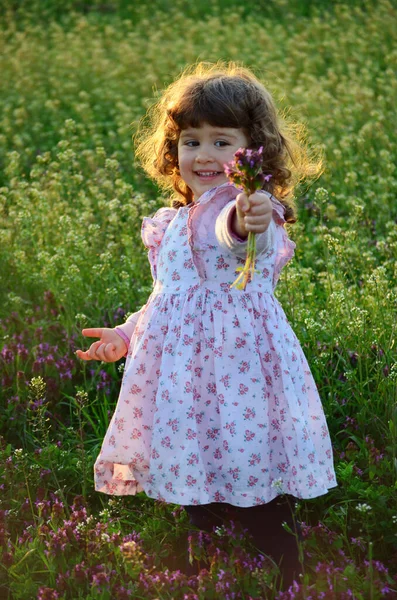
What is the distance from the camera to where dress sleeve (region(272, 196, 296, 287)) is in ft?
10.8

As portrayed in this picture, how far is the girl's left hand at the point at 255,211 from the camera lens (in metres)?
2.72

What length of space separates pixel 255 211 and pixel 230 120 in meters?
0.70

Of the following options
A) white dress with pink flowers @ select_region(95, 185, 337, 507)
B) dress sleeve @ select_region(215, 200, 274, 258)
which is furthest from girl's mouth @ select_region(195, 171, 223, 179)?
dress sleeve @ select_region(215, 200, 274, 258)

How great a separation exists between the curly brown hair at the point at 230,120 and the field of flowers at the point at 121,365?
2.45 feet

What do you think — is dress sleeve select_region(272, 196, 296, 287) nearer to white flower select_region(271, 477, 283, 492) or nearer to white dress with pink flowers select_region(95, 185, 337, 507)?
white dress with pink flowers select_region(95, 185, 337, 507)

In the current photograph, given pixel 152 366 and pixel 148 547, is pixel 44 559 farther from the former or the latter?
pixel 152 366

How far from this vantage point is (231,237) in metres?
2.91

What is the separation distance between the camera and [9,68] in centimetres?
1238

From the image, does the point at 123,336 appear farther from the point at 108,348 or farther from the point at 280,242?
the point at 280,242

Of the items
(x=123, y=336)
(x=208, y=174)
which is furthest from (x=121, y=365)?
(x=208, y=174)

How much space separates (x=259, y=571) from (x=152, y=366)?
2.74ft

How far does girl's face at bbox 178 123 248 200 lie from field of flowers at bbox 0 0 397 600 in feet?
3.39

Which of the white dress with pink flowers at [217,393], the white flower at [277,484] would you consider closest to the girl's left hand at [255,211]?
the white dress with pink flowers at [217,393]

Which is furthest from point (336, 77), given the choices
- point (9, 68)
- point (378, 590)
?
point (378, 590)
